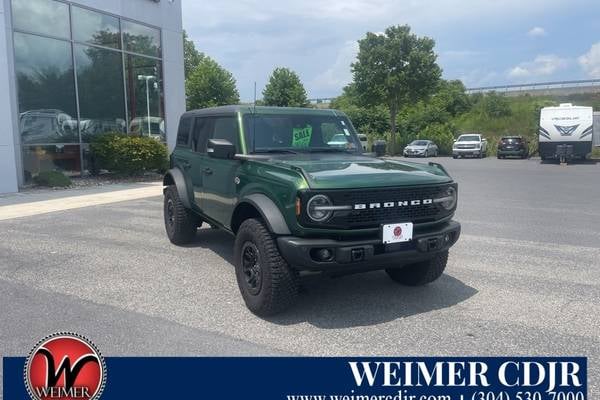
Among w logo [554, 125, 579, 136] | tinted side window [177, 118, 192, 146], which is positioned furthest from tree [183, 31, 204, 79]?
tinted side window [177, 118, 192, 146]

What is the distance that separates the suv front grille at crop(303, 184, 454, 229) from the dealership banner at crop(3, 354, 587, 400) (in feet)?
3.52

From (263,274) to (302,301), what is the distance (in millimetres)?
725

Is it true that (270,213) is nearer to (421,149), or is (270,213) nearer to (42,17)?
(42,17)

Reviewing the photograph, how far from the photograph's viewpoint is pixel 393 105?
36219 mm

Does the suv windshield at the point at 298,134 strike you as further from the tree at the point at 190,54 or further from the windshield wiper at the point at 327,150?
the tree at the point at 190,54

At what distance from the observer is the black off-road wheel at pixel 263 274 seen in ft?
13.6

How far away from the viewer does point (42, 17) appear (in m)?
14.2

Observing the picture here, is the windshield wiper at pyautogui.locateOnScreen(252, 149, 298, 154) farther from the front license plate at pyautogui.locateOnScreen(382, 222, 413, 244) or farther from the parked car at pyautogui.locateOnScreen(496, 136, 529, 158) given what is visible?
the parked car at pyautogui.locateOnScreen(496, 136, 529, 158)

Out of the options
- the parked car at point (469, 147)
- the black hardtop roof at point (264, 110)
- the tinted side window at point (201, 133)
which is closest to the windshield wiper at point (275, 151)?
the black hardtop roof at point (264, 110)

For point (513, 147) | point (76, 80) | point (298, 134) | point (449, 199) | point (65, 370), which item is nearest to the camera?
point (65, 370)

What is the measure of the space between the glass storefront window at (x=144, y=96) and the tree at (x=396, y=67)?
19838 millimetres

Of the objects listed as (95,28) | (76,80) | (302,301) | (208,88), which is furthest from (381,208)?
(208,88)

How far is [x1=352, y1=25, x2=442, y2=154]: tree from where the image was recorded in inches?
1366

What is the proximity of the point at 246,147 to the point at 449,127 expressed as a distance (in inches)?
1492
